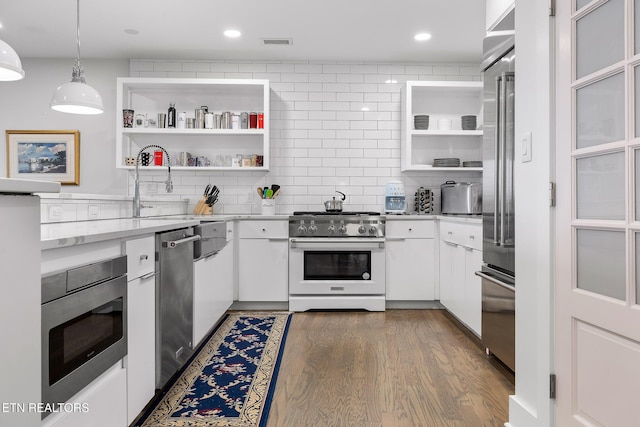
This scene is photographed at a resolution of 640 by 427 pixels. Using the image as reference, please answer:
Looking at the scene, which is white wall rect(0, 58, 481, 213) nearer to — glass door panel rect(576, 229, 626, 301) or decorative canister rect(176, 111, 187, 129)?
decorative canister rect(176, 111, 187, 129)

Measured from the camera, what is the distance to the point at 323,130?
4.49 metres

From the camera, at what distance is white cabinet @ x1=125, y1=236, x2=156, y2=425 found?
162cm

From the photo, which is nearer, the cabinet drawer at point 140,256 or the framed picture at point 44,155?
the cabinet drawer at point 140,256

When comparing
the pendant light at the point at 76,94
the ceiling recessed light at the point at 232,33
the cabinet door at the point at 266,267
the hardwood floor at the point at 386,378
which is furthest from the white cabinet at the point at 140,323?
the ceiling recessed light at the point at 232,33

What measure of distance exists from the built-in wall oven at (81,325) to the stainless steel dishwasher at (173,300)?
376mm

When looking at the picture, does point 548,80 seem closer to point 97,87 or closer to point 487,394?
point 487,394

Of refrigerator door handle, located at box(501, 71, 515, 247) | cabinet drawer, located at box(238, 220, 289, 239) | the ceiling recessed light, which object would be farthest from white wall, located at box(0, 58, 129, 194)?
refrigerator door handle, located at box(501, 71, 515, 247)

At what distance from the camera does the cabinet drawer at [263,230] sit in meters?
3.87

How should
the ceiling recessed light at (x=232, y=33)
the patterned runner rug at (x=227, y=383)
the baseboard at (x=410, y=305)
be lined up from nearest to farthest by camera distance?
the patterned runner rug at (x=227, y=383), the ceiling recessed light at (x=232, y=33), the baseboard at (x=410, y=305)

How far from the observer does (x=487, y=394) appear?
2121 millimetres

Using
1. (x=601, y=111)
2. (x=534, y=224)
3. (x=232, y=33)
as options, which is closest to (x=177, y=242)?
(x=534, y=224)

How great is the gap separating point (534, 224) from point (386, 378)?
1.24 metres

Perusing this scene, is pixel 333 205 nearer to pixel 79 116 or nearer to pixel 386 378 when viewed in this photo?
pixel 386 378

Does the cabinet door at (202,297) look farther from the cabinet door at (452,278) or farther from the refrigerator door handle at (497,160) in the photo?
the cabinet door at (452,278)
